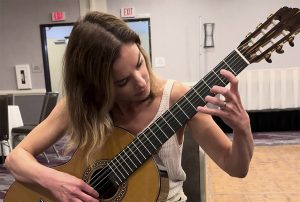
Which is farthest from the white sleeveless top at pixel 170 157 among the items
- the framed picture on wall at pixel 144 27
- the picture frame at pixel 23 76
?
the picture frame at pixel 23 76

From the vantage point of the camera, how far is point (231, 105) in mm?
771

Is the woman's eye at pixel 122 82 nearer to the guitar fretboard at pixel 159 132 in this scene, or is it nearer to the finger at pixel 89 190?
the guitar fretboard at pixel 159 132

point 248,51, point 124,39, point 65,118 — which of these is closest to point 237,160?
point 248,51

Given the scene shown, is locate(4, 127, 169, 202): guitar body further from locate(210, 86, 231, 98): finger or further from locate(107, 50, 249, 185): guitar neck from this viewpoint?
locate(210, 86, 231, 98): finger

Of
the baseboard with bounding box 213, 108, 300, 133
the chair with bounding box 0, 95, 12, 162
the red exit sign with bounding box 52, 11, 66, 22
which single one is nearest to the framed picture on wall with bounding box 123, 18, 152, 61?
the red exit sign with bounding box 52, 11, 66, 22

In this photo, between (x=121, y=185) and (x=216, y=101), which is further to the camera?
(x=121, y=185)

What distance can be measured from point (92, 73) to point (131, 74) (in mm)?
Answer: 132

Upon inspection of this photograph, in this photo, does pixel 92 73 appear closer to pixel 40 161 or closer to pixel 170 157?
pixel 170 157

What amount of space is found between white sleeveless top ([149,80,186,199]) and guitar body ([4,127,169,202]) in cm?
5

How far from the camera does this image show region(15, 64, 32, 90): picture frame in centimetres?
566

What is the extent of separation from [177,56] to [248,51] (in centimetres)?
455

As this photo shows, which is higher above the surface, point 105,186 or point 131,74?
point 131,74

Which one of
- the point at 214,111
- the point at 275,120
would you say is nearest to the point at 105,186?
the point at 214,111

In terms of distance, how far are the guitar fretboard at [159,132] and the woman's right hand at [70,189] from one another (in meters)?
0.06
